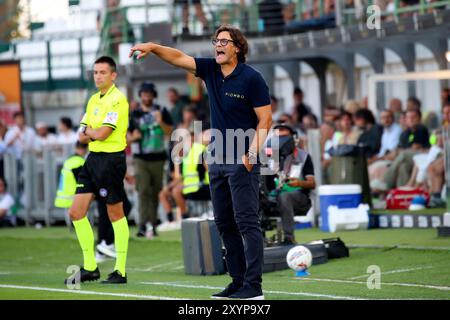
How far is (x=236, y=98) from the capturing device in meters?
10.3

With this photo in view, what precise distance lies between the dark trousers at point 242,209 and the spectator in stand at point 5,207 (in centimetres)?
1369

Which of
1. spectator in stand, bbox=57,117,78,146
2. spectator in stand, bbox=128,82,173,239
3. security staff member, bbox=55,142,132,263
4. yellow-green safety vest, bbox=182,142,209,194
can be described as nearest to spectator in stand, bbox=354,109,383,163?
yellow-green safety vest, bbox=182,142,209,194

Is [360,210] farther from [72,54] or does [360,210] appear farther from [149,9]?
[72,54]

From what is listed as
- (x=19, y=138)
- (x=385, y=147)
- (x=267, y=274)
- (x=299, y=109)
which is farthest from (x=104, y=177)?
(x=19, y=138)

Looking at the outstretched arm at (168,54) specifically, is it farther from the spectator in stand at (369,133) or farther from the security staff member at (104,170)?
the spectator in stand at (369,133)

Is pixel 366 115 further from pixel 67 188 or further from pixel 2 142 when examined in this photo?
pixel 2 142

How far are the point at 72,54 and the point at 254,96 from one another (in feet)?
77.4

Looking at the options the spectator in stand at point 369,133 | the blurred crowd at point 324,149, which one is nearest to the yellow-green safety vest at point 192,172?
the blurred crowd at point 324,149

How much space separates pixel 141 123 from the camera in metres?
18.9

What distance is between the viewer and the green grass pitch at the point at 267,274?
36.8 feet

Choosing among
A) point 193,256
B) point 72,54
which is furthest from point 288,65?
point 193,256

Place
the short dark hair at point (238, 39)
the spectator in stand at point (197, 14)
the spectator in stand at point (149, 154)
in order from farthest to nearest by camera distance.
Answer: the spectator in stand at point (197, 14) → the spectator in stand at point (149, 154) → the short dark hair at point (238, 39)

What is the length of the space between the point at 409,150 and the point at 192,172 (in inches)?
137

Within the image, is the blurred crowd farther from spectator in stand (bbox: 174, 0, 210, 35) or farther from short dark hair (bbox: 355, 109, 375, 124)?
spectator in stand (bbox: 174, 0, 210, 35)
